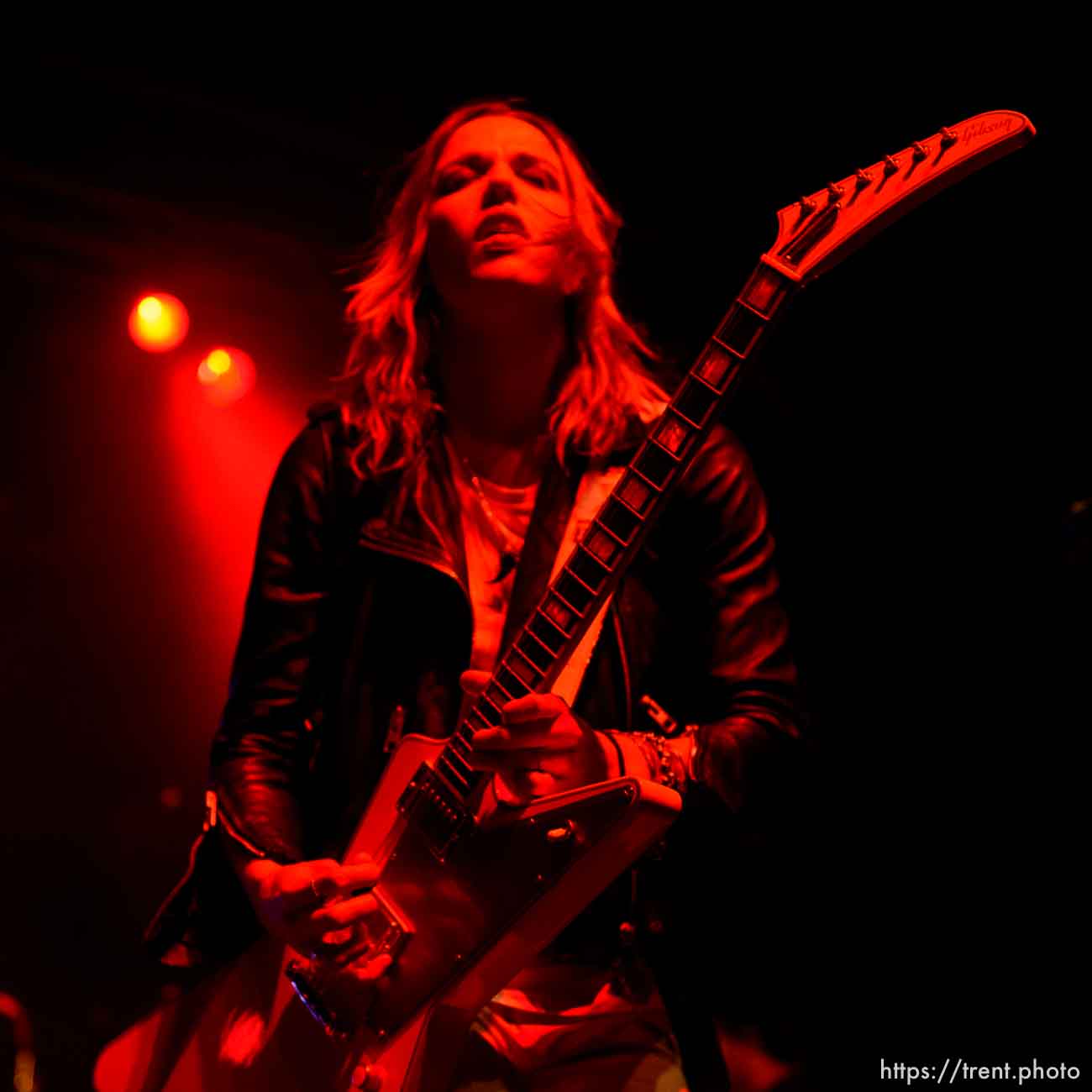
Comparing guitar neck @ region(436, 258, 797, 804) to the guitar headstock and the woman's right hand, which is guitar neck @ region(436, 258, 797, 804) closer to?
the guitar headstock

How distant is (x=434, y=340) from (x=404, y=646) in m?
0.60

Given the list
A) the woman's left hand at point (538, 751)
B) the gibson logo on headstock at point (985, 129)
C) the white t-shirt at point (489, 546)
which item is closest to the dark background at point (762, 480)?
the woman's left hand at point (538, 751)

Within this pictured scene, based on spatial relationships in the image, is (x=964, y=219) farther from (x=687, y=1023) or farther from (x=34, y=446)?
(x=34, y=446)

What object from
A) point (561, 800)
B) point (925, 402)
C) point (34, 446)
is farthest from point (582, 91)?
point (561, 800)

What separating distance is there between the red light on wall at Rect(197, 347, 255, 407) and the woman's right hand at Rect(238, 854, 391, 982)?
4.37ft

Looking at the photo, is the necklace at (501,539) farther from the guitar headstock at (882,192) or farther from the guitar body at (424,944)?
the guitar headstock at (882,192)

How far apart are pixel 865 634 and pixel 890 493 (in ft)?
0.92

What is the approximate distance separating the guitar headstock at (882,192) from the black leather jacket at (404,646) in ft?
1.27

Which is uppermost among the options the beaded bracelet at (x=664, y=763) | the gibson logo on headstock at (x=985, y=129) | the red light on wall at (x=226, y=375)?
the gibson logo on headstock at (x=985, y=129)

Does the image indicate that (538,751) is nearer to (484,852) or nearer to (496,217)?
(484,852)

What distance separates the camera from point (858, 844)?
5.87ft

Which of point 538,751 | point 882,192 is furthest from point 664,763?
point 882,192

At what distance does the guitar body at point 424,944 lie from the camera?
1.07 meters

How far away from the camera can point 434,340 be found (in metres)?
1.80
